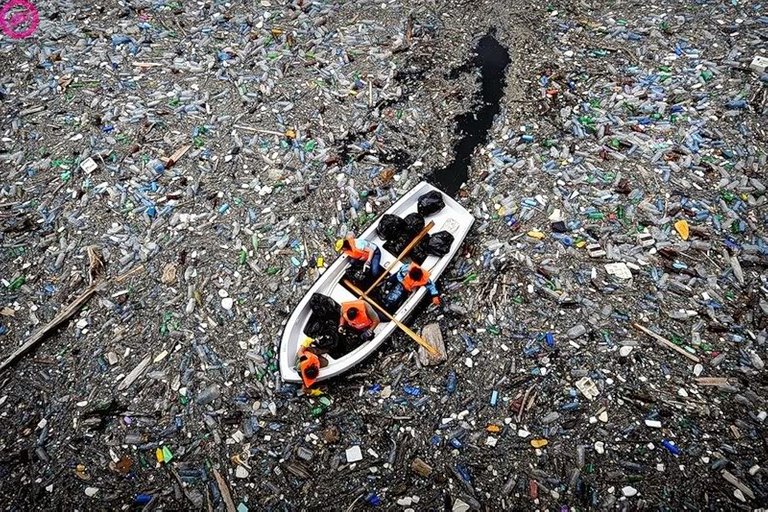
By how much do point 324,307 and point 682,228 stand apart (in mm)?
4403

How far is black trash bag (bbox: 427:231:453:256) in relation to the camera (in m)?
5.82

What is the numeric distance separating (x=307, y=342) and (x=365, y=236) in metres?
1.41

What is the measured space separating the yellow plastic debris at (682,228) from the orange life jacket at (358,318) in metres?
3.91

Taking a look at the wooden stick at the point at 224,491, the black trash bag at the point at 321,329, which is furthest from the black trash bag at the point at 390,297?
the wooden stick at the point at 224,491

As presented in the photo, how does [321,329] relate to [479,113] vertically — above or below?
below

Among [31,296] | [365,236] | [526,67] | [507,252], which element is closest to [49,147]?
[31,296]

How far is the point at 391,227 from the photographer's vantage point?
5879 millimetres

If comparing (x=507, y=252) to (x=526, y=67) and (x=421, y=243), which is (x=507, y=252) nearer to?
(x=421, y=243)

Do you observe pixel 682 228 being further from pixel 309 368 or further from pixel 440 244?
pixel 309 368

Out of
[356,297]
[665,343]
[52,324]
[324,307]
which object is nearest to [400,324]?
[356,297]

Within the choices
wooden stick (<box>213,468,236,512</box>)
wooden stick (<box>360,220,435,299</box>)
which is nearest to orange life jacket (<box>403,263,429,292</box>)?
wooden stick (<box>360,220,435,299</box>)

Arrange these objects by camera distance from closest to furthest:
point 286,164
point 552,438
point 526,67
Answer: point 552,438
point 286,164
point 526,67

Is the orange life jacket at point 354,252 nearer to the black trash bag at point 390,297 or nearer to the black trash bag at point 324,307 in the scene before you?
the black trash bag at point 390,297

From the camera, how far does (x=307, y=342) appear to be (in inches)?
210
